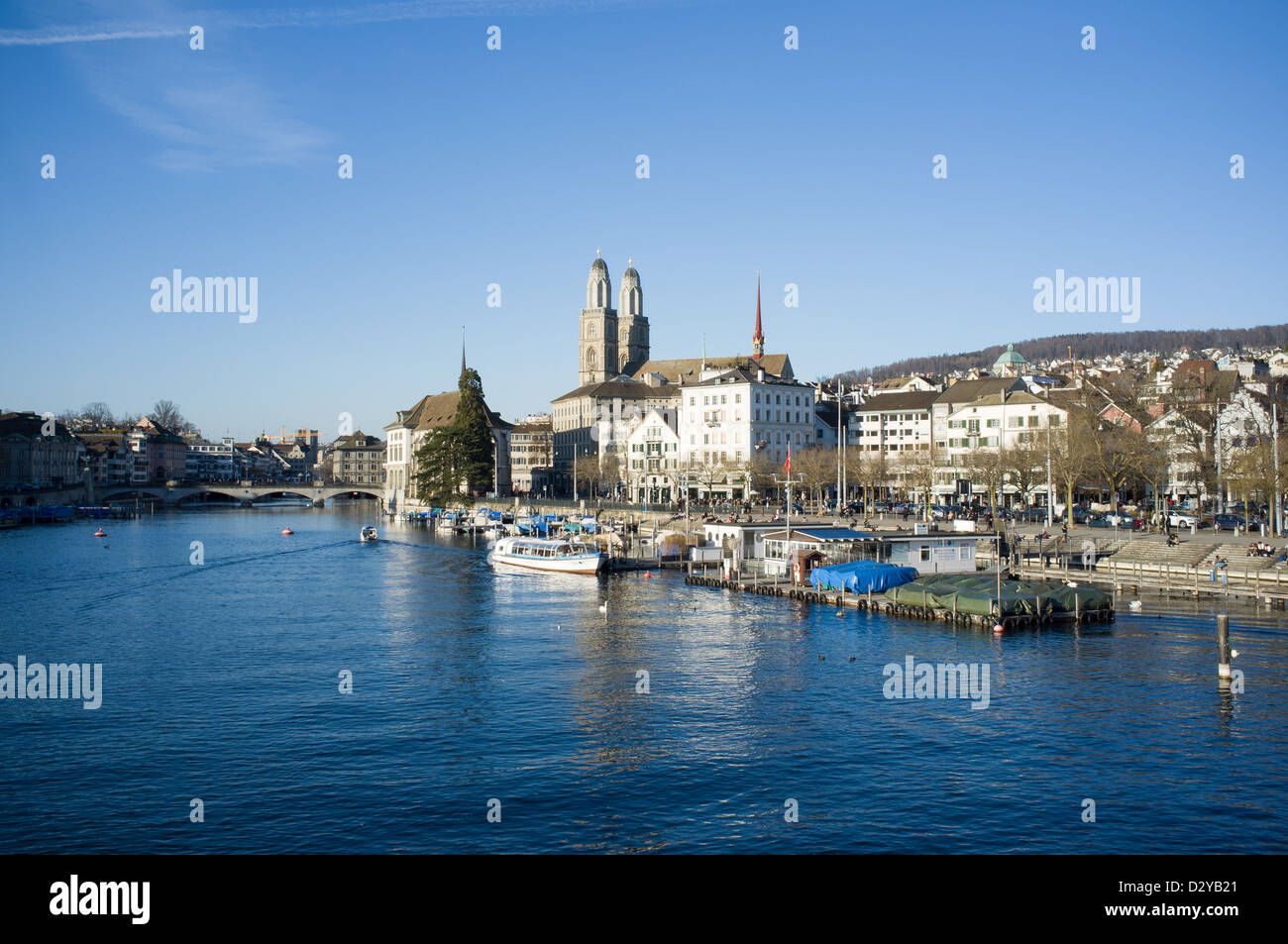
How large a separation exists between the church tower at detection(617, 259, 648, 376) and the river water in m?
144

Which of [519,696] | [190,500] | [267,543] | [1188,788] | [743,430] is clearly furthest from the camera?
[190,500]

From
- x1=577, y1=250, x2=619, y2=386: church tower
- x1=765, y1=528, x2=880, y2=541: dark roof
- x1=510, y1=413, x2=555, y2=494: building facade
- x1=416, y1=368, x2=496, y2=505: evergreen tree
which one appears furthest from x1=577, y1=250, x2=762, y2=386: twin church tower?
x1=765, y1=528, x2=880, y2=541: dark roof

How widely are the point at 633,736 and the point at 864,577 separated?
26.7 metres

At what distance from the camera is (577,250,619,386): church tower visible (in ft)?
630

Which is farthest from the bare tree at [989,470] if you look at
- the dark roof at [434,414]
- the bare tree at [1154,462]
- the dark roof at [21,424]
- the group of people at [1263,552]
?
the dark roof at [21,424]

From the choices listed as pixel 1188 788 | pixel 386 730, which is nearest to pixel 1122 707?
pixel 1188 788

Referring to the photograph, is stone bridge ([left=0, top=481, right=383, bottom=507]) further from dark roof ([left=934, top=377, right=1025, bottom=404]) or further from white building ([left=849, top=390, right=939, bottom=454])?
dark roof ([left=934, top=377, right=1025, bottom=404])

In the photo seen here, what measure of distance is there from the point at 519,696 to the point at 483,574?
125 feet

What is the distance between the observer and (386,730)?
2848cm

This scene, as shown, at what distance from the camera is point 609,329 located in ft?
634

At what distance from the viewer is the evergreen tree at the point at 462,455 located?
12494 centimetres
